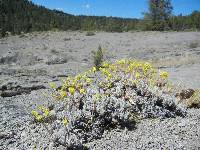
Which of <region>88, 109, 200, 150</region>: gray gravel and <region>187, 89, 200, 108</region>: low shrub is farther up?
<region>187, 89, 200, 108</region>: low shrub

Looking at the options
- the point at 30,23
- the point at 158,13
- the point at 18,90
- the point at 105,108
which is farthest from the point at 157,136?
the point at 30,23

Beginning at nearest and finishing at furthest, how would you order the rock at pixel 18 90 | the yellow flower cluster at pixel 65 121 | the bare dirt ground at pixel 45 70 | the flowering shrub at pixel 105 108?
the yellow flower cluster at pixel 65 121 < the flowering shrub at pixel 105 108 < the bare dirt ground at pixel 45 70 < the rock at pixel 18 90

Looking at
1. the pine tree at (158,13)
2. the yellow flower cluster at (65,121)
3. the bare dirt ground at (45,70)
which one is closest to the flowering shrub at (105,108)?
the yellow flower cluster at (65,121)

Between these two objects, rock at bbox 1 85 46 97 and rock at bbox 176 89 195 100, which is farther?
rock at bbox 1 85 46 97

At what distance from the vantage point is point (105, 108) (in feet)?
23.6

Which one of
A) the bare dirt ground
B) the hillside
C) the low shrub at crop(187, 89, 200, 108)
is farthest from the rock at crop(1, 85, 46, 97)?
the hillside

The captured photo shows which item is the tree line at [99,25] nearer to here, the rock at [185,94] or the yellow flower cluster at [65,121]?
the rock at [185,94]

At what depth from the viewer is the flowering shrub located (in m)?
6.66

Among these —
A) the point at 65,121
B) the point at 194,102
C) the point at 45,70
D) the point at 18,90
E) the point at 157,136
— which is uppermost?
the point at 65,121

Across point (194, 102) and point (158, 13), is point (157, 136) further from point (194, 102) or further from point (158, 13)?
point (158, 13)

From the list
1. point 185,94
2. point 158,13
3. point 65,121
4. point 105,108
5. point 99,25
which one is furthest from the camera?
point 99,25

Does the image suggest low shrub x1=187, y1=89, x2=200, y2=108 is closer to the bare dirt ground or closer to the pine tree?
the bare dirt ground

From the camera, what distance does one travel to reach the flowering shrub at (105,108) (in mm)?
6664

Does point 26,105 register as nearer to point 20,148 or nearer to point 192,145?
point 20,148
